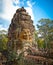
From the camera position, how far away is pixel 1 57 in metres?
19.5

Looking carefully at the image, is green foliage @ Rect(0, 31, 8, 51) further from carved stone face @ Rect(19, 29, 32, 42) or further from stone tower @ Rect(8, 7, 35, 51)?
carved stone face @ Rect(19, 29, 32, 42)

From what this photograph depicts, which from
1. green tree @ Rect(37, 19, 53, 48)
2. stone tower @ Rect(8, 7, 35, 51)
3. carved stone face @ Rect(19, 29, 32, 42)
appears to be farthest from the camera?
green tree @ Rect(37, 19, 53, 48)

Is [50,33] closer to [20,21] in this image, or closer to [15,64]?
[20,21]

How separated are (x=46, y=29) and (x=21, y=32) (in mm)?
12297

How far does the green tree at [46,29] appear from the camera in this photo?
105ft

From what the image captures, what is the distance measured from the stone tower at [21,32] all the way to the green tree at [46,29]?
10.2 metres

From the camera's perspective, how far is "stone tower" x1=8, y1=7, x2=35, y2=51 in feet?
67.6

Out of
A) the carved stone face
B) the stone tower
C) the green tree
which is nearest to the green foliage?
the green tree

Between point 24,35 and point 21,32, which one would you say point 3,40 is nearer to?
point 21,32

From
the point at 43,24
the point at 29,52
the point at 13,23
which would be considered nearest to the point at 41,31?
the point at 43,24

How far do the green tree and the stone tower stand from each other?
10215 millimetres

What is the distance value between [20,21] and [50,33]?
473 inches

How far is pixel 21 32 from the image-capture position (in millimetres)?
21094

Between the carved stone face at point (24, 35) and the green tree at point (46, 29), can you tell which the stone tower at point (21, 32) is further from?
the green tree at point (46, 29)
